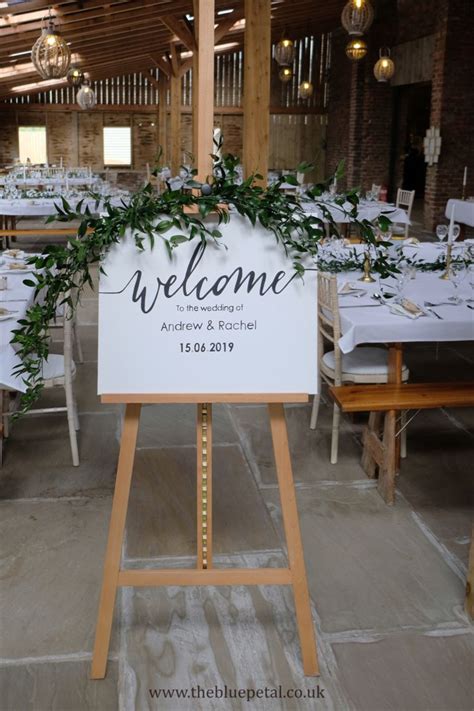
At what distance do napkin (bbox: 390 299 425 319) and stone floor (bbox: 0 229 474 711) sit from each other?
771 mm

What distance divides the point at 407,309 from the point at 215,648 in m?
1.99

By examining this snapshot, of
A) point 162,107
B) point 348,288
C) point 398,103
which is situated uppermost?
point 162,107

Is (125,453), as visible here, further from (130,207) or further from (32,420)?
(32,420)

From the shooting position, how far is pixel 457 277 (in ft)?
15.1

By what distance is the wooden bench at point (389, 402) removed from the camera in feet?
11.2

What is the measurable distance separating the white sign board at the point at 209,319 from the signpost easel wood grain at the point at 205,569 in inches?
1.3

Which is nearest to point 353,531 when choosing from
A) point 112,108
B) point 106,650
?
point 106,650

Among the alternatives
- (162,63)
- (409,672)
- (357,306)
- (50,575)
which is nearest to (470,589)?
(409,672)

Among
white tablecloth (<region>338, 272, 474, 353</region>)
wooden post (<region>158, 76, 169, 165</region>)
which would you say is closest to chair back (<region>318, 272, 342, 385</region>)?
white tablecloth (<region>338, 272, 474, 353</region>)

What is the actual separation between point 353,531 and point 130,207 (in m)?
1.76

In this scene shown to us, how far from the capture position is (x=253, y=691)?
2.31m

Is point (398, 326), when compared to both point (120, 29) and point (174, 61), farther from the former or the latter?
point (174, 61)

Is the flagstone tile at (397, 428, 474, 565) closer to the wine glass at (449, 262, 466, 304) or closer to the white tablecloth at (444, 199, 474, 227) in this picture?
the wine glass at (449, 262, 466, 304)

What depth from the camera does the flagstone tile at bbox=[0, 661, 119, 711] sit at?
2.25 metres
